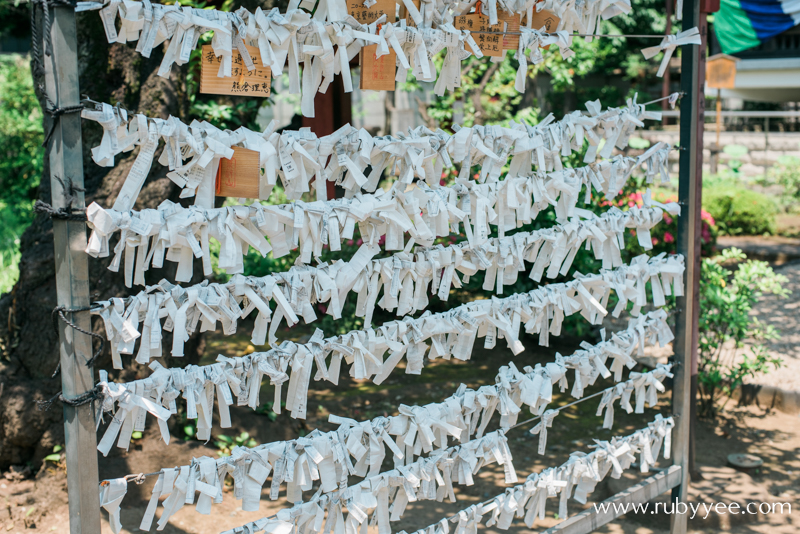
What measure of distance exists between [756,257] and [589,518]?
27.4 ft

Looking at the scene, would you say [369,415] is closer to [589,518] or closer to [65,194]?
[589,518]

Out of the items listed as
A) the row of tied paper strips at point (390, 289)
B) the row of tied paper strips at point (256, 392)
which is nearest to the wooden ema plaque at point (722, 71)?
the row of tied paper strips at point (390, 289)

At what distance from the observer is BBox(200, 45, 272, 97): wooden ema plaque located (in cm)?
183

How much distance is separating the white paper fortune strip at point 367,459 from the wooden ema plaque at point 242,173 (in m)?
0.60

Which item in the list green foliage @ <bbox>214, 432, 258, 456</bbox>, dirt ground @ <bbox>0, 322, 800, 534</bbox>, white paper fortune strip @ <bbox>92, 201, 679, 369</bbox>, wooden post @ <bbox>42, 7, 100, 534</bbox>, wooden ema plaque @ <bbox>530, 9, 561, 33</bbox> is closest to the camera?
wooden post @ <bbox>42, 7, 100, 534</bbox>

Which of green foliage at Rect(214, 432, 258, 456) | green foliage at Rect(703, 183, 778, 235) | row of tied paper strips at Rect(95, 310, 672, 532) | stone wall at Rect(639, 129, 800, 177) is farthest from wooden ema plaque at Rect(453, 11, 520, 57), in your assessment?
stone wall at Rect(639, 129, 800, 177)

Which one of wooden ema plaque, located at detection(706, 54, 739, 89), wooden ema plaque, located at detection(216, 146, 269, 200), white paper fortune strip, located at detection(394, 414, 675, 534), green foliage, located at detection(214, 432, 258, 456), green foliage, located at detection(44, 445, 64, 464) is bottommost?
green foliage, located at detection(214, 432, 258, 456)

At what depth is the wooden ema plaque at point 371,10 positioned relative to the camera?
2100 millimetres

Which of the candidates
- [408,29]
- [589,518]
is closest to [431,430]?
[589,518]

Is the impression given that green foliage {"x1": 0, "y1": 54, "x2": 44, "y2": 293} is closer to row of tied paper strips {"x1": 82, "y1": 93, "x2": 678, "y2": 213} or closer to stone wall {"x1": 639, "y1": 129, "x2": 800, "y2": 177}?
row of tied paper strips {"x1": 82, "y1": 93, "x2": 678, "y2": 213}

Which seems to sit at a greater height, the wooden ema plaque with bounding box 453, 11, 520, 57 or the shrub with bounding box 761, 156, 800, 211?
the wooden ema plaque with bounding box 453, 11, 520, 57

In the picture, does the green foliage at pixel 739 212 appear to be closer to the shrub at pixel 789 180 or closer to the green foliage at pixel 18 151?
Result: the shrub at pixel 789 180

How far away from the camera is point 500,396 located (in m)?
2.44

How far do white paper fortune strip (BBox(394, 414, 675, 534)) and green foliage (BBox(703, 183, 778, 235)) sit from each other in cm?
917
